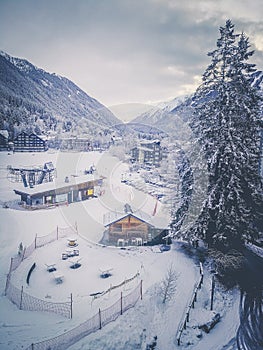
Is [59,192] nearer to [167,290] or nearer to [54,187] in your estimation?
[54,187]

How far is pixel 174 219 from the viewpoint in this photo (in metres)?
16.3

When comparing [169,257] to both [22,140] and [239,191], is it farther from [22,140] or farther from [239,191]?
[22,140]

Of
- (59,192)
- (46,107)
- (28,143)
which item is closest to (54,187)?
(59,192)

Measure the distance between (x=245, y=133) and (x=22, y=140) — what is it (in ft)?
185

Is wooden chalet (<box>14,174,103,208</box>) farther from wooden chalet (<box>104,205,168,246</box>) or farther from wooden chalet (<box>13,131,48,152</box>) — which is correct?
wooden chalet (<box>13,131,48,152</box>)

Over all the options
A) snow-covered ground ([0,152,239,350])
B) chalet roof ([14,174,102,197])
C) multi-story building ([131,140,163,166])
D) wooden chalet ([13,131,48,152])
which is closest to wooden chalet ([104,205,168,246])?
snow-covered ground ([0,152,239,350])

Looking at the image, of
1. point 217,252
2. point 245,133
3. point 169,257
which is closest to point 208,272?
point 217,252

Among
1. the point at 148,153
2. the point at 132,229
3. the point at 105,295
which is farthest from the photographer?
the point at 148,153

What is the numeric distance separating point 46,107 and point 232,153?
98841 millimetres

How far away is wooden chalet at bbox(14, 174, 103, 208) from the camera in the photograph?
2997 centimetres

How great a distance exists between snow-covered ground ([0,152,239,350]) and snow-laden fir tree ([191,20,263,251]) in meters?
3.08

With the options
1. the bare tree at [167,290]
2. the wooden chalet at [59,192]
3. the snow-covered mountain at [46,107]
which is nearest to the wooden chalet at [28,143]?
the snow-covered mountain at [46,107]

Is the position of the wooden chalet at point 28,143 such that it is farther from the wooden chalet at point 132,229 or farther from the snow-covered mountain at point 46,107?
the wooden chalet at point 132,229

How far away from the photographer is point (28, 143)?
201ft
